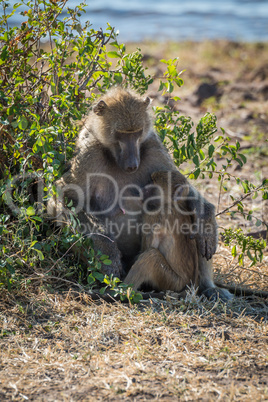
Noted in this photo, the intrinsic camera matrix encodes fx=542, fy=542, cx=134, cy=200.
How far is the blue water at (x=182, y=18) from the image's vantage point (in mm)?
14039

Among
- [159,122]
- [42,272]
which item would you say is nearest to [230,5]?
[159,122]

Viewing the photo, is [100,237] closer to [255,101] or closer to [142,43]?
[255,101]

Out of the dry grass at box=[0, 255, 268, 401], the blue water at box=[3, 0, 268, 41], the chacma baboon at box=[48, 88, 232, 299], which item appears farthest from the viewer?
the blue water at box=[3, 0, 268, 41]

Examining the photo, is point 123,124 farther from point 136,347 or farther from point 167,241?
point 136,347

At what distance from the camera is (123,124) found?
375 cm

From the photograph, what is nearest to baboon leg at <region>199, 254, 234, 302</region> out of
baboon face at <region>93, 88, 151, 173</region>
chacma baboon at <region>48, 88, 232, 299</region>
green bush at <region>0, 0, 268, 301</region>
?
chacma baboon at <region>48, 88, 232, 299</region>

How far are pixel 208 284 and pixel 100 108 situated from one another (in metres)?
1.45

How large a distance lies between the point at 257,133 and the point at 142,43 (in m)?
5.79

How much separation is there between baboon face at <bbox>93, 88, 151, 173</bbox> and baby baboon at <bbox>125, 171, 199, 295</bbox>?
0.27m

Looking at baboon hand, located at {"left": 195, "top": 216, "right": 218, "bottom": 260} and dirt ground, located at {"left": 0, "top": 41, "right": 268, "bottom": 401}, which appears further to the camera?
baboon hand, located at {"left": 195, "top": 216, "right": 218, "bottom": 260}

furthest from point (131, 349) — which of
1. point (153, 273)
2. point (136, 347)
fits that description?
point (153, 273)

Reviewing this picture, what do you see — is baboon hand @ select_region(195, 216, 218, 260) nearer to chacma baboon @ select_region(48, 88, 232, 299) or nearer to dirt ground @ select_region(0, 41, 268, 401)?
chacma baboon @ select_region(48, 88, 232, 299)

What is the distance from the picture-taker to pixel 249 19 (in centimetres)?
1689

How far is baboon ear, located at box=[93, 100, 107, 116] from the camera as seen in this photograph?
12.4 feet
